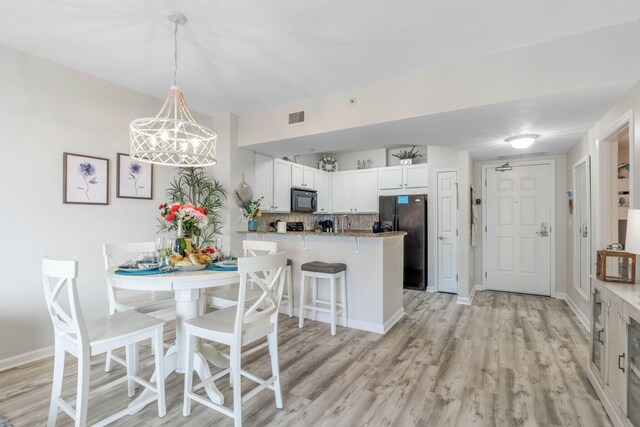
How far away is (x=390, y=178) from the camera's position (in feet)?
18.6

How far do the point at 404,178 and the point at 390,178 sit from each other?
0.27 metres

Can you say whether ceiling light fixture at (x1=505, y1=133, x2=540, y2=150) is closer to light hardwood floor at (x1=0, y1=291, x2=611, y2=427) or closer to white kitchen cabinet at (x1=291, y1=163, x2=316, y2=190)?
light hardwood floor at (x1=0, y1=291, x2=611, y2=427)

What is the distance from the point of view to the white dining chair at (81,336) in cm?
159

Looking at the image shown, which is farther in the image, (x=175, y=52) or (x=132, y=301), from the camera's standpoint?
(x=175, y=52)

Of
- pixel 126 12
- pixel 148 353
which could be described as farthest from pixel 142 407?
pixel 126 12

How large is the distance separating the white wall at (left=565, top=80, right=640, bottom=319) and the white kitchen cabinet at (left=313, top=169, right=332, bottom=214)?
12.6ft

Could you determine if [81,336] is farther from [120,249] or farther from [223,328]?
[120,249]

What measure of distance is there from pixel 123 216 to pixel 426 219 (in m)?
4.21

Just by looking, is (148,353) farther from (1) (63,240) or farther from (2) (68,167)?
(2) (68,167)

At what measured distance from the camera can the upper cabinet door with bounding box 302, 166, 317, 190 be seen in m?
5.63

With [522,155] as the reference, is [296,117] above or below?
above

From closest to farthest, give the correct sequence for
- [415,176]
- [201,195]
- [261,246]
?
[261,246]
[201,195]
[415,176]

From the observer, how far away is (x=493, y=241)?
508 centimetres

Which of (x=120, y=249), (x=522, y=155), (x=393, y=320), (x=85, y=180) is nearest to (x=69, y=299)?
(x=120, y=249)
